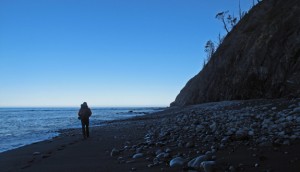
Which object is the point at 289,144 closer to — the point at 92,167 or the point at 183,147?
the point at 183,147

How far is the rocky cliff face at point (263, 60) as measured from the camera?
22969mm

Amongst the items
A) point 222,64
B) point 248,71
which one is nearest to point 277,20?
point 248,71

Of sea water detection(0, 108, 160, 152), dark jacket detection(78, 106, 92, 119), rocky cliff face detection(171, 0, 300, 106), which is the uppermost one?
rocky cliff face detection(171, 0, 300, 106)

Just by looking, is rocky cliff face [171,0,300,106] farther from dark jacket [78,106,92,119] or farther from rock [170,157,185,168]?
rock [170,157,185,168]

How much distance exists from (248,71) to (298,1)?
7722 millimetres

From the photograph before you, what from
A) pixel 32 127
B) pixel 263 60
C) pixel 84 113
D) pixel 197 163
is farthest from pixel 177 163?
pixel 32 127

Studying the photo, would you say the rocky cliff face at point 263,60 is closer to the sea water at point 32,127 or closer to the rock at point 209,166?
the sea water at point 32,127

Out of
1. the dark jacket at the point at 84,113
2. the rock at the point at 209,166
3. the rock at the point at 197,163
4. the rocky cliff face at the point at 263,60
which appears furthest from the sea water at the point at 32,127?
the rocky cliff face at the point at 263,60

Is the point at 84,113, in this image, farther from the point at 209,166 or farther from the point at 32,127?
the point at 32,127

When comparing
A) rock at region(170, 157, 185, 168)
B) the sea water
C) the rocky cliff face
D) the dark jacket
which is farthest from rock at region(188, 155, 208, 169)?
the rocky cliff face

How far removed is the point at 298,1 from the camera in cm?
2914

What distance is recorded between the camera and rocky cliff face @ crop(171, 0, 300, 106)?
23.0 m

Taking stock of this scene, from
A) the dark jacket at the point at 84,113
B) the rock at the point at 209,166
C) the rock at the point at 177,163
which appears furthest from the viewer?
the dark jacket at the point at 84,113

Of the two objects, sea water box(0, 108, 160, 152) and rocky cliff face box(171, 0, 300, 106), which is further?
rocky cliff face box(171, 0, 300, 106)
